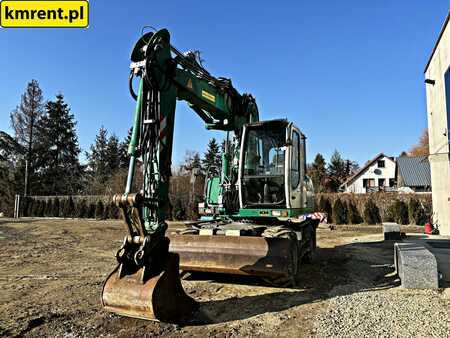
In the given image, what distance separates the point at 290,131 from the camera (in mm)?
6621

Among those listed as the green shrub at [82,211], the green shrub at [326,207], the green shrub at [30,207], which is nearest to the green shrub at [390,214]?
the green shrub at [326,207]

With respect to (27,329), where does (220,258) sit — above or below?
above

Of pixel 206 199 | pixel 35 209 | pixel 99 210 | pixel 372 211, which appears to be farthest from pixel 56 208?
pixel 372 211

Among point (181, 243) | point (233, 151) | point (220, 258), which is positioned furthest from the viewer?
point (233, 151)

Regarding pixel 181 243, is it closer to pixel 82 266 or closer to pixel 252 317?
pixel 252 317

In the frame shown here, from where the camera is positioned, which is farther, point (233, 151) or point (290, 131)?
point (233, 151)

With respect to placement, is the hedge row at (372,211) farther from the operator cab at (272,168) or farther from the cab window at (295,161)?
the cab window at (295,161)

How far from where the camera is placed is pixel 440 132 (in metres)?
14.4

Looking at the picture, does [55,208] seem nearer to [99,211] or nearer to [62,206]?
[62,206]

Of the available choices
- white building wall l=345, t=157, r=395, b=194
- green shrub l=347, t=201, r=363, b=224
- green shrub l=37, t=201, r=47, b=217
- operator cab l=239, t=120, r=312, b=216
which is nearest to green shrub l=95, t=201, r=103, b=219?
green shrub l=37, t=201, r=47, b=217

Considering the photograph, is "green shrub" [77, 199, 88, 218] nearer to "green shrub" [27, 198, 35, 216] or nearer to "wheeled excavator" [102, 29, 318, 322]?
"green shrub" [27, 198, 35, 216]

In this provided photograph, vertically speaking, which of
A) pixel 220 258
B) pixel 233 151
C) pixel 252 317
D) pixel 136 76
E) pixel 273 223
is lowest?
pixel 252 317

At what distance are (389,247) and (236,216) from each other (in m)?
6.85

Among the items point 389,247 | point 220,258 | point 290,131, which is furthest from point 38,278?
point 389,247
